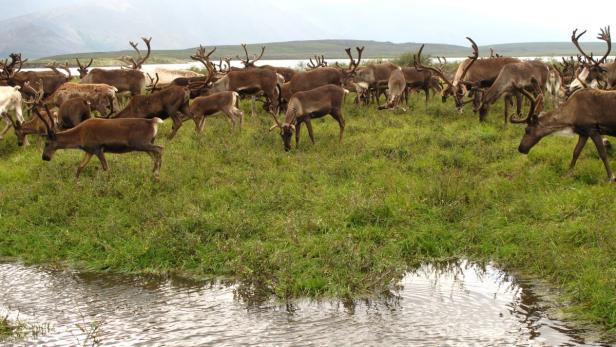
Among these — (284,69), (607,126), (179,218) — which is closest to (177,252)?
(179,218)

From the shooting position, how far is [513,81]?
15109 mm

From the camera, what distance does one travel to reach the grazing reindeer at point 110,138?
1130 cm

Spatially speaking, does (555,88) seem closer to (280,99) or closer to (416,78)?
(416,78)

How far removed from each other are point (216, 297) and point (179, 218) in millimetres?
2263

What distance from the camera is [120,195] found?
1046 cm

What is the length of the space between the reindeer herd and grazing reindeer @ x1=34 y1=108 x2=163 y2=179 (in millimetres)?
17

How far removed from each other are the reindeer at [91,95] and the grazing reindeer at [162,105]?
196 cm

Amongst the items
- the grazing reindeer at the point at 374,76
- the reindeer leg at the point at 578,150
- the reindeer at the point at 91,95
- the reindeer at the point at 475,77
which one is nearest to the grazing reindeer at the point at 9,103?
the reindeer at the point at 91,95

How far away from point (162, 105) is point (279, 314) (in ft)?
27.0

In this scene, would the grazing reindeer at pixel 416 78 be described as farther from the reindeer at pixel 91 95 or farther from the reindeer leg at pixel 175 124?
the reindeer at pixel 91 95

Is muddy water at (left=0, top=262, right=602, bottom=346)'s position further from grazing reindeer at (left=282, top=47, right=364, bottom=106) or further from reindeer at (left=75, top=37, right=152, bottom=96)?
reindeer at (left=75, top=37, right=152, bottom=96)

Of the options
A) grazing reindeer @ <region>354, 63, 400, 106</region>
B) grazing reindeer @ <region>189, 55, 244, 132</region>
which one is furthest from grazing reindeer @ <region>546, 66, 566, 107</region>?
grazing reindeer @ <region>189, 55, 244, 132</region>

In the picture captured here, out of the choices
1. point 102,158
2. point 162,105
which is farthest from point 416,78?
point 102,158

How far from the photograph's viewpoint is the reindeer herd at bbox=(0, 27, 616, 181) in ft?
36.3
